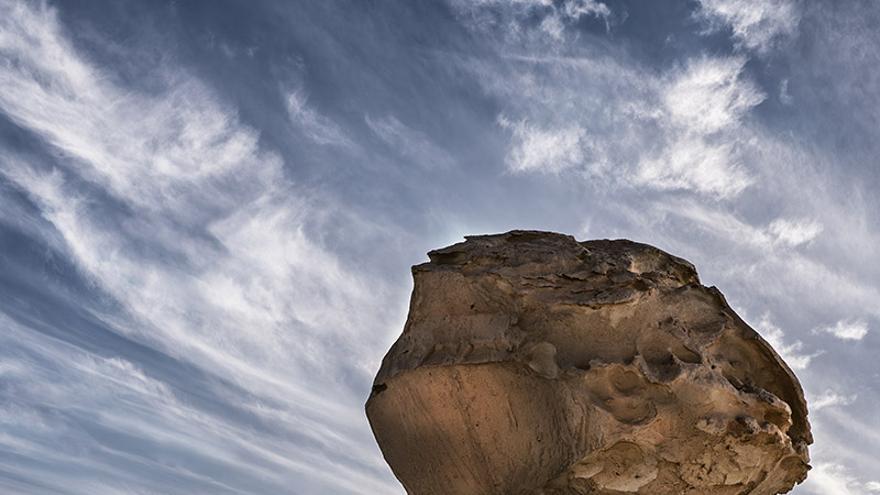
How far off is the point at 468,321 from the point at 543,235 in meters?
1.20

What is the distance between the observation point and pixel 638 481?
798 centimetres

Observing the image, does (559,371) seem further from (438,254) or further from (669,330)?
(438,254)

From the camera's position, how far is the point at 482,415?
8.46m

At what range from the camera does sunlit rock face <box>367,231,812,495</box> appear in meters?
7.92

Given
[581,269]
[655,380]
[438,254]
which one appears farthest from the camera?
[438,254]

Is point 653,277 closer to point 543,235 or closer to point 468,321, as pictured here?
point 543,235

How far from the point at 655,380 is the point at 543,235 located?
1902 millimetres

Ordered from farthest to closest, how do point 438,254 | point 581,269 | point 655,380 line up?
point 438,254
point 581,269
point 655,380

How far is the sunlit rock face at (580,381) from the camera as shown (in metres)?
7.92

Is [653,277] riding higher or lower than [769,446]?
higher

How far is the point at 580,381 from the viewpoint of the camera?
7934mm

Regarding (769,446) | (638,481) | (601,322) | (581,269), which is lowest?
(638,481)

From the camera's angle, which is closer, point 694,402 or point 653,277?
point 694,402

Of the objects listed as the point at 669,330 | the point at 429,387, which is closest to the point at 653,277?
the point at 669,330
